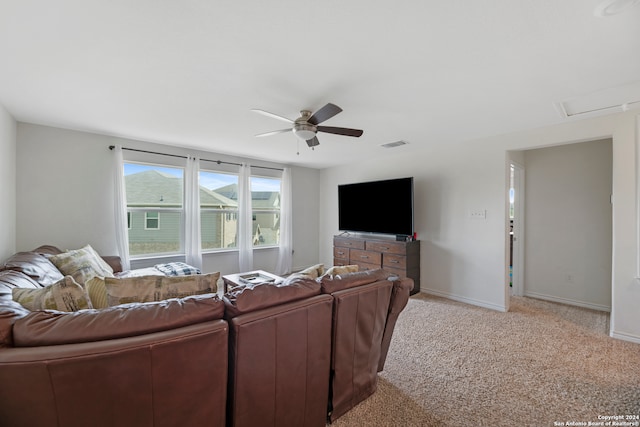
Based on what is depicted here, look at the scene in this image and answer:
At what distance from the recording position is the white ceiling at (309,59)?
1394 millimetres

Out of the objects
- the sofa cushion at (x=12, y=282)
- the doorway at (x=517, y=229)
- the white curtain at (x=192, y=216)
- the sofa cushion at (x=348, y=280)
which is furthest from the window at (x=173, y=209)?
the doorway at (x=517, y=229)

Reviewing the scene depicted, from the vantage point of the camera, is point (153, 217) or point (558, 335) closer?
point (558, 335)

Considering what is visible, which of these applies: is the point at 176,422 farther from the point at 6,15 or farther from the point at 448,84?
the point at 448,84

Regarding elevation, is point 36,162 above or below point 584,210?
above

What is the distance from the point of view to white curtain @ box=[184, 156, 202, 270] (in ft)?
13.8

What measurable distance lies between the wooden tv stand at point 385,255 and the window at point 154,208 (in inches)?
112

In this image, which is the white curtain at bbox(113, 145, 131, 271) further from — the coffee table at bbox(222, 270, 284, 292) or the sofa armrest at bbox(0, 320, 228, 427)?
the sofa armrest at bbox(0, 320, 228, 427)

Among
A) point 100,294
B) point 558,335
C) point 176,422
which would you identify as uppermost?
point 100,294

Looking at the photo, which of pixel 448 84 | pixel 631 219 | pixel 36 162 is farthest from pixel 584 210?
pixel 36 162

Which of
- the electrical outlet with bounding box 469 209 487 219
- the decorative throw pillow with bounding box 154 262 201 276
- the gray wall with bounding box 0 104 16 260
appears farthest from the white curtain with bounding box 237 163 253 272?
the electrical outlet with bounding box 469 209 487 219

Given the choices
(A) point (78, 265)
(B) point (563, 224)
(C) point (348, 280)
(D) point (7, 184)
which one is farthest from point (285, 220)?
(B) point (563, 224)

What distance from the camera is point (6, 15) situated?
141cm

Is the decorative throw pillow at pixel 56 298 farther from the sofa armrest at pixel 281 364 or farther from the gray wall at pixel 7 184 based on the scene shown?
the gray wall at pixel 7 184

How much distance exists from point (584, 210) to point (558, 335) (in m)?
1.85
